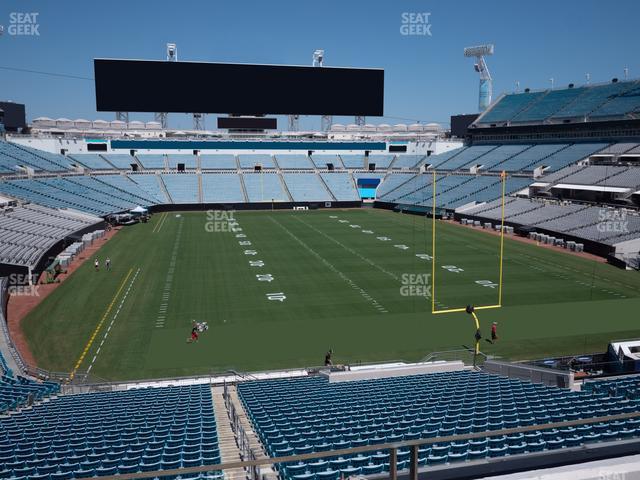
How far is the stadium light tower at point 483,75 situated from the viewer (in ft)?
250

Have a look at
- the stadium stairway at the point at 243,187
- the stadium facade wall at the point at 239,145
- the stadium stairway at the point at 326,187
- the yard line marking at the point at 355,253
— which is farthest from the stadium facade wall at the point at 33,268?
the stadium stairway at the point at 326,187

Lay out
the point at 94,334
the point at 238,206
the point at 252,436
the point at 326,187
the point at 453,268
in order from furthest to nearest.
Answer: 1. the point at 326,187
2. the point at 238,206
3. the point at 453,268
4. the point at 94,334
5. the point at 252,436

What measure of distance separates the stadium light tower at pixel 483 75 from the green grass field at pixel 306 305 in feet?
141

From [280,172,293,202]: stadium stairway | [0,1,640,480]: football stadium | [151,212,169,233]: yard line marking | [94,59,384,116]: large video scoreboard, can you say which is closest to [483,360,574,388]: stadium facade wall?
[0,1,640,480]: football stadium

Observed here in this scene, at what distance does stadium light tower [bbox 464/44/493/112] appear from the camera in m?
76.3

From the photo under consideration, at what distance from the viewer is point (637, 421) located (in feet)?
27.9

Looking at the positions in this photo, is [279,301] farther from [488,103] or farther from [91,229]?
[488,103]

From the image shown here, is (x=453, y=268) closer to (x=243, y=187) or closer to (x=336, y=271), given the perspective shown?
(x=336, y=271)

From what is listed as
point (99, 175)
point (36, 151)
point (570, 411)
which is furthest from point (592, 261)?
point (36, 151)

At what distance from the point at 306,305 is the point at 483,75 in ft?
214

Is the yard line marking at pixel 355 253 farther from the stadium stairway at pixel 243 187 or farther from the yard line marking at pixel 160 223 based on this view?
the stadium stairway at pixel 243 187

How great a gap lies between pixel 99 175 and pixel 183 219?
621 inches

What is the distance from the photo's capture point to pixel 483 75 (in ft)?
256

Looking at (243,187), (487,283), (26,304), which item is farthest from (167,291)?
(243,187)
